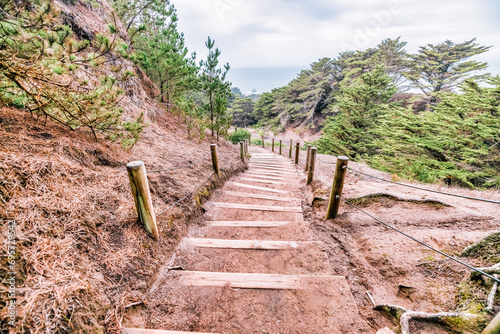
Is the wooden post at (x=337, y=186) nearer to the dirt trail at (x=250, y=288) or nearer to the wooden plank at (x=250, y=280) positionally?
the dirt trail at (x=250, y=288)

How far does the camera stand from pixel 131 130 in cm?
344

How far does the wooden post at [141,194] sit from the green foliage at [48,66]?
1.37 metres

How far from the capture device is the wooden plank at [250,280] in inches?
80.8

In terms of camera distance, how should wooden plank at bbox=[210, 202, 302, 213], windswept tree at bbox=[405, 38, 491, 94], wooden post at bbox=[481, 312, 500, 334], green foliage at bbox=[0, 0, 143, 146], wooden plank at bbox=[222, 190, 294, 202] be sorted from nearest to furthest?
wooden post at bbox=[481, 312, 500, 334]
green foliage at bbox=[0, 0, 143, 146]
wooden plank at bbox=[210, 202, 302, 213]
wooden plank at bbox=[222, 190, 294, 202]
windswept tree at bbox=[405, 38, 491, 94]

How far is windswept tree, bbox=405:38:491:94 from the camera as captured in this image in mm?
19953

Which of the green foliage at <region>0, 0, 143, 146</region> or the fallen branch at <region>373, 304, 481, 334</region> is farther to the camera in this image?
the green foliage at <region>0, 0, 143, 146</region>

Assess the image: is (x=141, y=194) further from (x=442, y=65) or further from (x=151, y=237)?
(x=442, y=65)

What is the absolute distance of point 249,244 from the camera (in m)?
2.77

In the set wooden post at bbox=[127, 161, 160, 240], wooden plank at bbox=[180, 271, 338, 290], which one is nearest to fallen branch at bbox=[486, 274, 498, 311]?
wooden plank at bbox=[180, 271, 338, 290]

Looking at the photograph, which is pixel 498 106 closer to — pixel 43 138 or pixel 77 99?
pixel 77 99

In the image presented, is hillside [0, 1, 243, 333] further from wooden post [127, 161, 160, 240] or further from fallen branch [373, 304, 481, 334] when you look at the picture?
fallen branch [373, 304, 481, 334]

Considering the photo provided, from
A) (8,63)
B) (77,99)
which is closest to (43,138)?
A: (77,99)

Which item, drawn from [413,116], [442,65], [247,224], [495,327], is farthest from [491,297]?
[442,65]

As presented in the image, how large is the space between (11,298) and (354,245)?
11.2 ft
